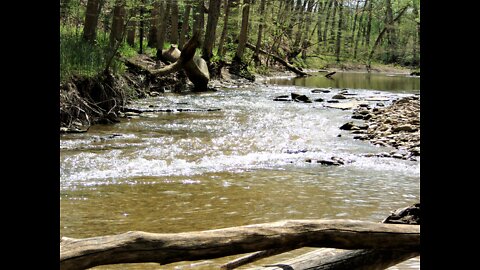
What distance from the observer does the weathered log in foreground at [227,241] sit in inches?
86.4

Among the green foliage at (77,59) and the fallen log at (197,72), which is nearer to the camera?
the green foliage at (77,59)

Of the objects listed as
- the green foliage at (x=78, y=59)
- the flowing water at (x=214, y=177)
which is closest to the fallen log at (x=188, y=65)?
the green foliage at (x=78, y=59)

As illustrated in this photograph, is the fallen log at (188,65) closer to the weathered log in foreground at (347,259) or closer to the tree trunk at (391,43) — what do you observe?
the weathered log in foreground at (347,259)

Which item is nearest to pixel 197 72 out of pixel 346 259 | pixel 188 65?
pixel 188 65

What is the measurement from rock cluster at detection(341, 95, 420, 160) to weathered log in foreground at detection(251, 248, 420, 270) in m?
7.15

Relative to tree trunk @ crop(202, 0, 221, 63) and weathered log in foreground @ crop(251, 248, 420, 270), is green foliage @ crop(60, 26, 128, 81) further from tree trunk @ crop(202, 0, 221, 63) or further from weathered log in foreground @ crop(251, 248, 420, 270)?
tree trunk @ crop(202, 0, 221, 63)

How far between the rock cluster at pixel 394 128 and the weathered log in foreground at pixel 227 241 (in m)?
7.32

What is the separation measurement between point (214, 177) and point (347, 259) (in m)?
5.11

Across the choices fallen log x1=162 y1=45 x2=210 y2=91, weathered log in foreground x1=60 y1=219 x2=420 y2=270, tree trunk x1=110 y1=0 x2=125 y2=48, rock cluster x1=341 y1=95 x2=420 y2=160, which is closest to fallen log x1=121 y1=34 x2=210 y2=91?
fallen log x1=162 y1=45 x2=210 y2=91

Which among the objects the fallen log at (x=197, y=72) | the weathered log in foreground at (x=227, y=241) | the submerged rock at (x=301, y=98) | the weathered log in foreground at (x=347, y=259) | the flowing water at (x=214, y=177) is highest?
the fallen log at (x=197, y=72)

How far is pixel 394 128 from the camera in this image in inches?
496

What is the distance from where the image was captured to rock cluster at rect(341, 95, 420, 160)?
10.8 meters
